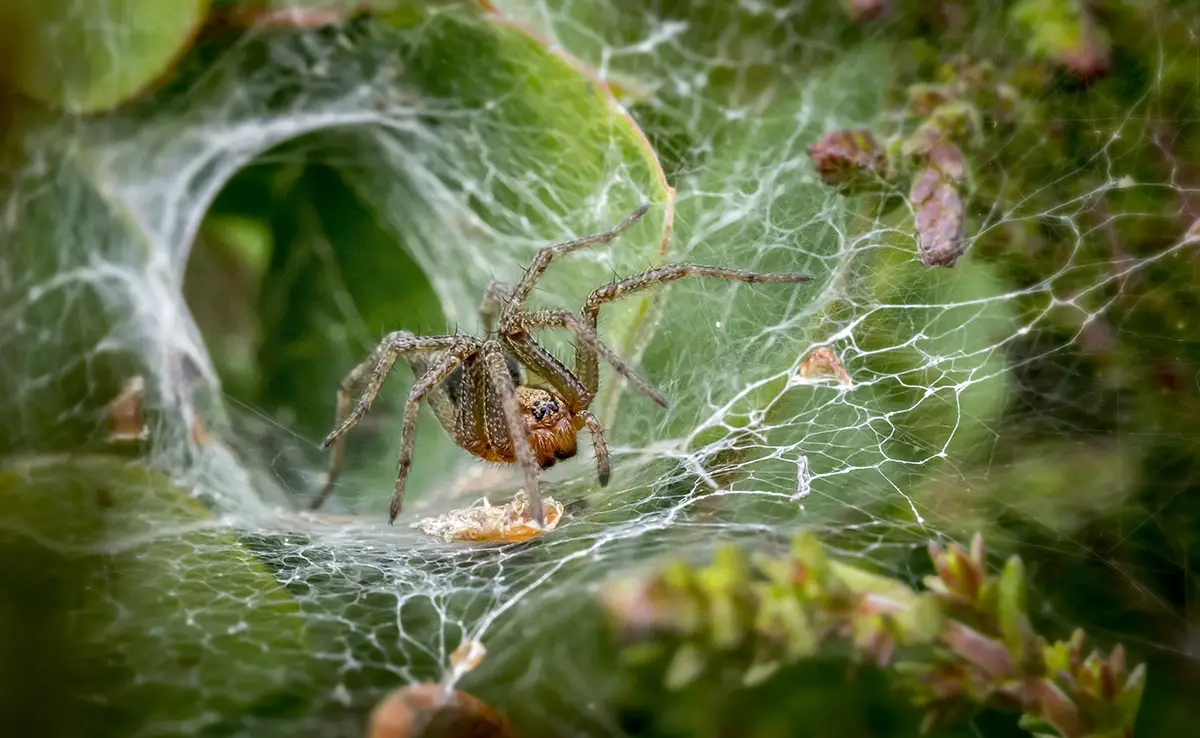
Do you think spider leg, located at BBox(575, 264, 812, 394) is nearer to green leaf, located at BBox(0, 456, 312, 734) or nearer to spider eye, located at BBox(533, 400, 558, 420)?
spider eye, located at BBox(533, 400, 558, 420)

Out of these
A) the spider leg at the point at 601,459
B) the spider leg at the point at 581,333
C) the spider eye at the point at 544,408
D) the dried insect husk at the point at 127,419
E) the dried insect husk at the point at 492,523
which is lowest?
the dried insect husk at the point at 492,523

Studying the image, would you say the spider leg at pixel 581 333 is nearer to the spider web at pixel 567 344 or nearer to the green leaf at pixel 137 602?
the spider web at pixel 567 344

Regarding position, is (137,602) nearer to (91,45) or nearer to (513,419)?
(513,419)

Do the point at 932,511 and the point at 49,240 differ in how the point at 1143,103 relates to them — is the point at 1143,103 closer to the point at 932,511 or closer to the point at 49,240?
the point at 932,511

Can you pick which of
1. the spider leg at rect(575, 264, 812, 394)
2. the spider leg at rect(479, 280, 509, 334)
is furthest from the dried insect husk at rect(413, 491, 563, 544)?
the spider leg at rect(479, 280, 509, 334)

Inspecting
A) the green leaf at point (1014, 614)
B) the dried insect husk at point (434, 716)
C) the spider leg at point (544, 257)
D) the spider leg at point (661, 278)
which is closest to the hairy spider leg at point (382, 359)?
the spider leg at point (544, 257)

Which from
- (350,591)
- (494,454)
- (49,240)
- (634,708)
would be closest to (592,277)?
(494,454)
